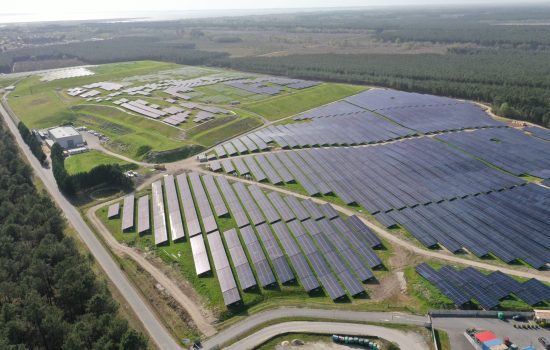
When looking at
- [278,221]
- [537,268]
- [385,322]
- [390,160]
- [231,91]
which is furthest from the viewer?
[231,91]

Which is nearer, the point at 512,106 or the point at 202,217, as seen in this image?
the point at 202,217

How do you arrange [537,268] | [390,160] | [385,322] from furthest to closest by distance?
1. [390,160]
2. [537,268]
3. [385,322]

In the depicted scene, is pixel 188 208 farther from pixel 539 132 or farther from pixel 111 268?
pixel 539 132

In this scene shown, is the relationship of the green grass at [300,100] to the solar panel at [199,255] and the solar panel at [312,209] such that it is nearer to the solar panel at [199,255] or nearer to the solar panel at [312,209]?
the solar panel at [312,209]

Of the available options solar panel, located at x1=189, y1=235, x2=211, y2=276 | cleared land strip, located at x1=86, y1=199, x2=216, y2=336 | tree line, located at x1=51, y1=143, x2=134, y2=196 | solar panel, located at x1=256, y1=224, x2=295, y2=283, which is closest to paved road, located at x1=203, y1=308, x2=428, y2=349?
cleared land strip, located at x1=86, y1=199, x2=216, y2=336

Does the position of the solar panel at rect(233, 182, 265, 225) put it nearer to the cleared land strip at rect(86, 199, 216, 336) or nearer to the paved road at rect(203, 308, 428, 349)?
the cleared land strip at rect(86, 199, 216, 336)

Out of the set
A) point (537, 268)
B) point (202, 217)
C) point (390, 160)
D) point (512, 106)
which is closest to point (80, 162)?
point (202, 217)

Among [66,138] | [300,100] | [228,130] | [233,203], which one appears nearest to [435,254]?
[233,203]

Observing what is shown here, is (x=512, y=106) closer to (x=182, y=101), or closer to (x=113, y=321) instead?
(x=182, y=101)
